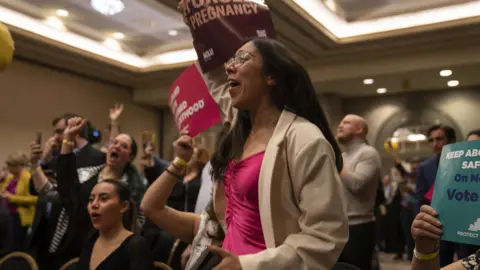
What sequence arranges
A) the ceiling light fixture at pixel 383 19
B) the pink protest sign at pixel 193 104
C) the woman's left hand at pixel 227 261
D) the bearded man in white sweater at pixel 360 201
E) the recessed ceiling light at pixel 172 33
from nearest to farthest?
the woman's left hand at pixel 227 261
the pink protest sign at pixel 193 104
the bearded man in white sweater at pixel 360 201
the ceiling light fixture at pixel 383 19
the recessed ceiling light at pixel 172 33

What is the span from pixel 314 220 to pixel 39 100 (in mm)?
6700

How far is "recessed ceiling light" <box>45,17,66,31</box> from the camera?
5.82 meters

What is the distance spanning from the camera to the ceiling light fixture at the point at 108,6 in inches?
209

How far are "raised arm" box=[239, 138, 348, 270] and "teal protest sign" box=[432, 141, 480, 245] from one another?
0.68 ft

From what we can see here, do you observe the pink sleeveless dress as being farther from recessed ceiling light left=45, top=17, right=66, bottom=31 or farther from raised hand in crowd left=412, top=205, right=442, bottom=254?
recessed ceiling light left=45, top=17, right=66, bottom=31

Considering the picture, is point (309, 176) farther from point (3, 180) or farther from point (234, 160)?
point (3, 180)

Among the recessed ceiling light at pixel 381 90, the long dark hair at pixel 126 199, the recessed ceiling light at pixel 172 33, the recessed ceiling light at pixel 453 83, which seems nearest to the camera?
the long dark hair at pixel 126 199

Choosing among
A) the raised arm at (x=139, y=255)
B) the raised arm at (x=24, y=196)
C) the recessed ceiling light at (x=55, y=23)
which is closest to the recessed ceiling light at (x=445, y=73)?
the recessed ceiling light at (x=55, y=23)

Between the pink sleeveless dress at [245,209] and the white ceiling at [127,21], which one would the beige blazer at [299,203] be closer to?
the pink sleeveless dress at [245,209]

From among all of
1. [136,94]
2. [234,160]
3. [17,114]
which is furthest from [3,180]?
[234,160]

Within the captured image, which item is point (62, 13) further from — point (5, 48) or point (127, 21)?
point (5, 48)

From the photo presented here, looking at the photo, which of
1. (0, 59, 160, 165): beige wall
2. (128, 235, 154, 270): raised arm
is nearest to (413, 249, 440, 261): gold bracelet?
(128, 235, 154, 270): raised arm

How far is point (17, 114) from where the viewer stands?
659 cm

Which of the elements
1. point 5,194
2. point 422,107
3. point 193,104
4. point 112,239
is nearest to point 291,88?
point 193,104
